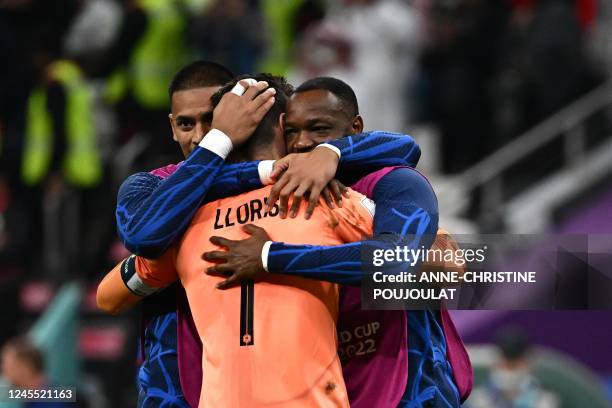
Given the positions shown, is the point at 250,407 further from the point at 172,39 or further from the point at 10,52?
the point at 10,52

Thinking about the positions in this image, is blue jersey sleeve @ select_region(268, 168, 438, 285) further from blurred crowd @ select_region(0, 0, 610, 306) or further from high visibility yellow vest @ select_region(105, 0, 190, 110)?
high visibility yellow vest @ select_region(105, 0, 190, 110)

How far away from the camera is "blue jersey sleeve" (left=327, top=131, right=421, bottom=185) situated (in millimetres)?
4160

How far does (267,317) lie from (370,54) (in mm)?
6765

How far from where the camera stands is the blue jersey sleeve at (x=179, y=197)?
398 centimetres

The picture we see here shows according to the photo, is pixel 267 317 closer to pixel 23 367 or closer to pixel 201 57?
pixel 23 367

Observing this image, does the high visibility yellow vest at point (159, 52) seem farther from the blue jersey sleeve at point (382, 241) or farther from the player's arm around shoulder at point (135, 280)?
the blue jersey sleeve at point (382, 241)

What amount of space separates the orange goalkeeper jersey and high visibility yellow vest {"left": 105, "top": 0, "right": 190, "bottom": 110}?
6669 mm

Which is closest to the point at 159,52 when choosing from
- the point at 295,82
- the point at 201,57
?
the point at 201,57

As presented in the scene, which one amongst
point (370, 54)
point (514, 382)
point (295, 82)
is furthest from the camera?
point (295, 82)

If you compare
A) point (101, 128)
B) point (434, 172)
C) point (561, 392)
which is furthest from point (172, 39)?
point (561, 392)

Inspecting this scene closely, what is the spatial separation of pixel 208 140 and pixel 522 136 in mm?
6599

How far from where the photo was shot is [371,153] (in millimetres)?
4176

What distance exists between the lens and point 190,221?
4051mm

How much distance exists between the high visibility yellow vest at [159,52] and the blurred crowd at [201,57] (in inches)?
0.4
